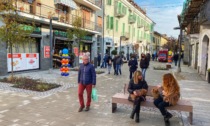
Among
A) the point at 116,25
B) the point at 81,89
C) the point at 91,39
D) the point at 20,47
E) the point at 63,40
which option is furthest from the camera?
the point at 116,25

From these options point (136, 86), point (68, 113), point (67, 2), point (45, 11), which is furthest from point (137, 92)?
point (67, 2)

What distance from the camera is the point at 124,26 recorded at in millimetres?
37000

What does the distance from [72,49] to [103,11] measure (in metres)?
9.77

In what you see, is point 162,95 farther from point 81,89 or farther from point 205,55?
point 205,55

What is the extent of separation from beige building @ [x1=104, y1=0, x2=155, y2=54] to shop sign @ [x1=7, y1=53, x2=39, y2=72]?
1421cm

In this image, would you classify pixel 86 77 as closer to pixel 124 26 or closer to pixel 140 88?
pixel 140 88

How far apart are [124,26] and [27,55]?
2424 centimetres

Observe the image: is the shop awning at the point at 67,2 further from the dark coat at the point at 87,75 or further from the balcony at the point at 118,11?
the dark coat at the point at 87,75

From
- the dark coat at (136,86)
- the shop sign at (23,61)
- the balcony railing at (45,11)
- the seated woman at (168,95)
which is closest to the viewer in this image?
the seated woman at (168,95)

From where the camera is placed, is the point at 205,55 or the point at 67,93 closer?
the point at 67,93

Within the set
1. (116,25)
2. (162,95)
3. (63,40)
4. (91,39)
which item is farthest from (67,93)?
(116,25)

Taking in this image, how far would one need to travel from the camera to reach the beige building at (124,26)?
1185 inches

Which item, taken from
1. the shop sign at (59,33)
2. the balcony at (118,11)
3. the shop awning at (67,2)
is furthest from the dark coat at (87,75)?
the balcony at (118,11)

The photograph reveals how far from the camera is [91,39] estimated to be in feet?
82.0
